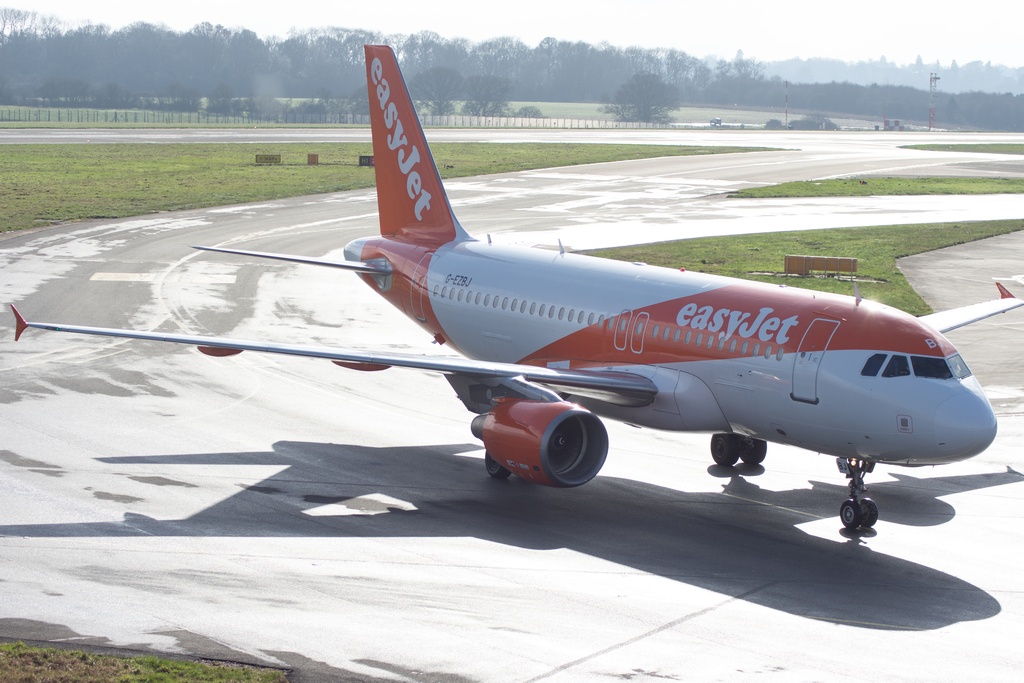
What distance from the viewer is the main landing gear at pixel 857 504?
77.9 feet

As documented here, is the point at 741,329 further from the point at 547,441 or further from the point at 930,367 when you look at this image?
the point at 547,441

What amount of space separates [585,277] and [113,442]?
1196cm

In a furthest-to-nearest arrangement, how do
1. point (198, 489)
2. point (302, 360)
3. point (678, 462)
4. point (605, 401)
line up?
1. point (302, 360)
2. point (678, 462)
3. point (605, 401)
4. point (198, 489)

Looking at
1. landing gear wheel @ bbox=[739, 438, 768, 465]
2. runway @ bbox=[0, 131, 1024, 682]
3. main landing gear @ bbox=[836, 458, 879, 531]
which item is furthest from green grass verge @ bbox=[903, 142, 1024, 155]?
main landing gear @ bbox=[836, 458, 879, 531]

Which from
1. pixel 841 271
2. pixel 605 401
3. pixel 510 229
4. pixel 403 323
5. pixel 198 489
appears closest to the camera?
pixel 198 489

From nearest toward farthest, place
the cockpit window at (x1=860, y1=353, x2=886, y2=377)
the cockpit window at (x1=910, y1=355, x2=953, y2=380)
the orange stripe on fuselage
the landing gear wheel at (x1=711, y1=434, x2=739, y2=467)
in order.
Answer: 1. the cockpit window at (x1=910, y1=355, x2=953, y2=380)
2. the cockpit window at (x1=860, y1=353, x2=886, y2=377)
3. the orange stripe on fuselage
4. the landing gear wheel at (x1=711, y1=434, x2=739, y2=467)

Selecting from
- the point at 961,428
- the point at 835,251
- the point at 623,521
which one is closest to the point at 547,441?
the point at 623,521

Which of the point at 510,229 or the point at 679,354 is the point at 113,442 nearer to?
the point at 679,354

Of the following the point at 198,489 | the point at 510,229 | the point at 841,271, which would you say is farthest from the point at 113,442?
the point at 510,229

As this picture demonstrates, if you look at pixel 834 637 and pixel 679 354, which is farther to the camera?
pixel 679 354

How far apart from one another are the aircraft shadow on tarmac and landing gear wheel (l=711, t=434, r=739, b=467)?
1.41ft

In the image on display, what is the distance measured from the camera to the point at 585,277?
29.2m

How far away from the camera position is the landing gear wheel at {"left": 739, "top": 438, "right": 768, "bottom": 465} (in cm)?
2862

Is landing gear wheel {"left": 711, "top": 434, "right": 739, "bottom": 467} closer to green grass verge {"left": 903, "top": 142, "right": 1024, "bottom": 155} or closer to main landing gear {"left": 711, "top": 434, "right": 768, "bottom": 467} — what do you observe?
main landing gear {"left": 711, "top": 434, "right": 768, "bottom": 467}
